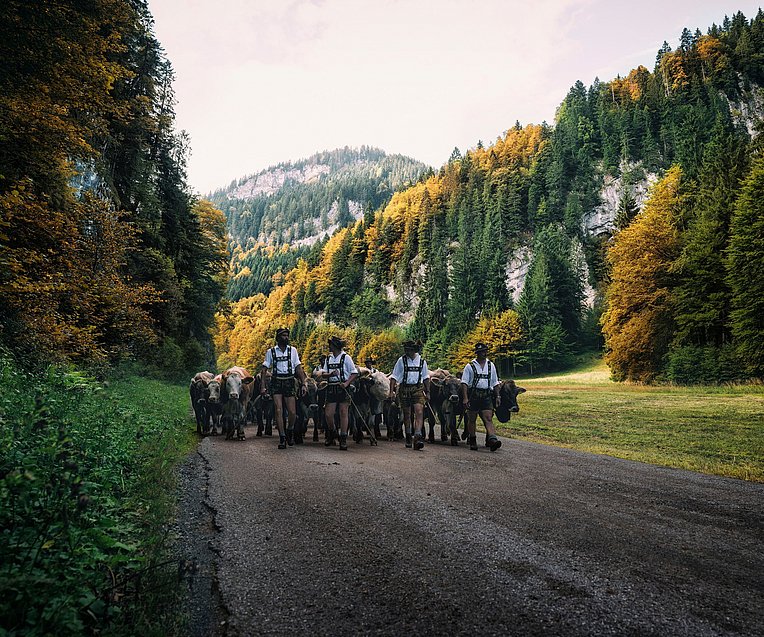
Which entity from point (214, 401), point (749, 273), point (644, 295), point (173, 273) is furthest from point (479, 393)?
point (644, 295)

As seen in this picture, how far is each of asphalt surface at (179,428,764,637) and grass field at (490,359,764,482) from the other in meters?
2.77

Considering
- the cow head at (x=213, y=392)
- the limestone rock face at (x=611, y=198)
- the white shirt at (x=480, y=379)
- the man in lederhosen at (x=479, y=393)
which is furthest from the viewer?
the limestone rock face at (x=611, y=198)

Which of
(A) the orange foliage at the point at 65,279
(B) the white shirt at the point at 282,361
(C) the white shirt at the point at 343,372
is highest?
(A) the orange foliage at the point at 65,279

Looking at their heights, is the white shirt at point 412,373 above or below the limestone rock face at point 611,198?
below

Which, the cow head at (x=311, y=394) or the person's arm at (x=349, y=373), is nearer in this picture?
the person's arm at (x=349, y=373)

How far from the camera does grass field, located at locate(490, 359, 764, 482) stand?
31.1 ft

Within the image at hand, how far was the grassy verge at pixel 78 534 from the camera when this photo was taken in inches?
87.2

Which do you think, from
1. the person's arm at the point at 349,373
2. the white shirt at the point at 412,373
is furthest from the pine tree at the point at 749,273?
the person's arm at the point at 349,373

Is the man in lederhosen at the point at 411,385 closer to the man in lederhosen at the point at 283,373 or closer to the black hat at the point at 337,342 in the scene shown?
the black hat at the point at 337,342

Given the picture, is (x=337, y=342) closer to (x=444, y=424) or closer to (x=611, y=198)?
(x=444, y=424)

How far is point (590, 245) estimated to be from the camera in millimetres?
84188

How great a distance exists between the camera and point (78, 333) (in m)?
12.6

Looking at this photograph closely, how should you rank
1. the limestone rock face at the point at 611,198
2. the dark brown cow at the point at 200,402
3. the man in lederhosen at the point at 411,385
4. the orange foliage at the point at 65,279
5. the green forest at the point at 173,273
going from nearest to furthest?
1. the green forest at the point at 173,273
2. the orange foliage at the point at 65,279
3. the man in lederhosen at the point at 411,385
4. the dark brown cow at the point at 200,402
5. the limestone rock face at the point at 611,198

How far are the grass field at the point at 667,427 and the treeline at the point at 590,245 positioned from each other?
922 centimetres
